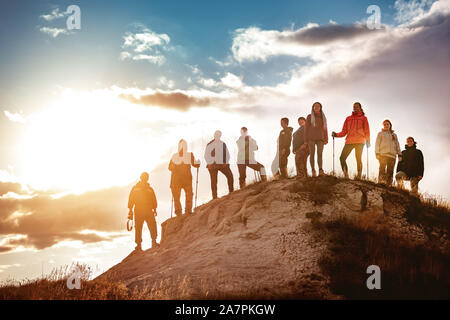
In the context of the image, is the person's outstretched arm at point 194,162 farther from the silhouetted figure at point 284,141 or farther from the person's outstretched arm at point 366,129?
the person's outstretched arm at point 366,129

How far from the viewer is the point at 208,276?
1119 cm

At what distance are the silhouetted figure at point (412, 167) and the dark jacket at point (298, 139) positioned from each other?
404cm

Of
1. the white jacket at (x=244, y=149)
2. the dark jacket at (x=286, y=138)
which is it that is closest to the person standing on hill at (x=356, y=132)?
the dark jacket at (x=286, y=138)

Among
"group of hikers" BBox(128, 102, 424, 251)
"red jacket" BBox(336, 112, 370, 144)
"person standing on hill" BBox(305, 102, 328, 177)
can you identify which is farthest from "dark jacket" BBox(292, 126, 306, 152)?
"red jacket" BBox(336, 112, 370, 144)

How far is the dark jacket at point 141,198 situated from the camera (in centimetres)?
Result: 1675

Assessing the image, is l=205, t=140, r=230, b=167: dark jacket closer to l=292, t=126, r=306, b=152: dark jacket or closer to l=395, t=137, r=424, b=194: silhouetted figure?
l=292, t=126, r=306, b=152: dark jacket

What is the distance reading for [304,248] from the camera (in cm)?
1233

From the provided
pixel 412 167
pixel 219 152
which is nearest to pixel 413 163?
pixel 412 167

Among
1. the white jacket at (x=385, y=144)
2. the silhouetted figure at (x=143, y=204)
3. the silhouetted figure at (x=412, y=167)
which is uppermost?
the white jacket at (x=385, y=144)

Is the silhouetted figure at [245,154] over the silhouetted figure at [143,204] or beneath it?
over

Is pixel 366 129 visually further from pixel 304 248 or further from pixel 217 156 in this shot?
pixel 217 156

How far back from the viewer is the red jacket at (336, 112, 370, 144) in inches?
581
